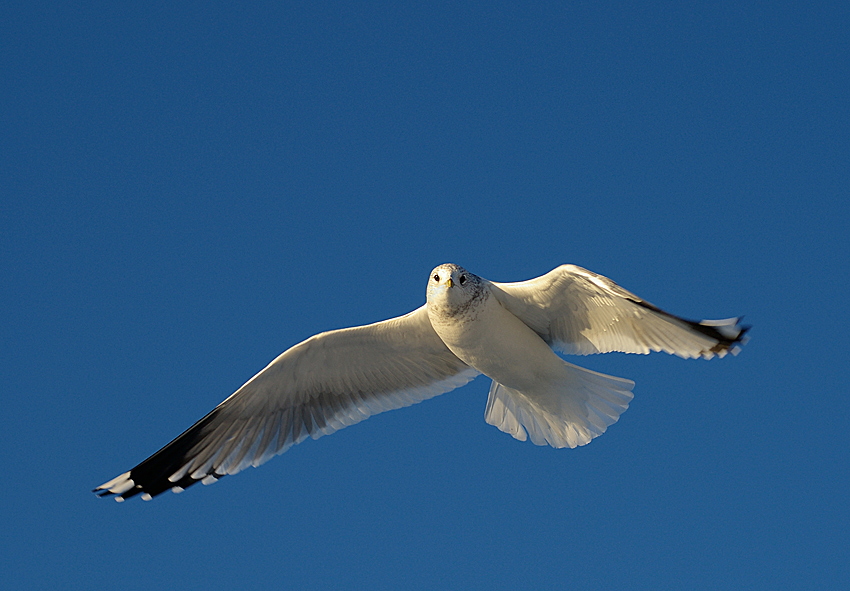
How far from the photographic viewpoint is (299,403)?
19.0ft

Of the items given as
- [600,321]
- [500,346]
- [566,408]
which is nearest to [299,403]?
[500,346]

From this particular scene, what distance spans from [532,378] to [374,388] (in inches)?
48.9

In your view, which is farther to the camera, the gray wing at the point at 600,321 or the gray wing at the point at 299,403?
the gray wing at the point at 299,403

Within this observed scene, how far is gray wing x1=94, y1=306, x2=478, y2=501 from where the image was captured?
5.61 m

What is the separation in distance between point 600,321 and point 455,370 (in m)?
1.25

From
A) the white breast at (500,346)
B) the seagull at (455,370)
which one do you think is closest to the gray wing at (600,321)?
the seagull at (455,370)

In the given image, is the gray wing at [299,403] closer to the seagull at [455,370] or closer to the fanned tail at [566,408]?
the seagull at [455,370]

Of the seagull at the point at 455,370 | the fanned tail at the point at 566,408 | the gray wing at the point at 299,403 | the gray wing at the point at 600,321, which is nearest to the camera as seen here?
the gray wing at the point at 600,321

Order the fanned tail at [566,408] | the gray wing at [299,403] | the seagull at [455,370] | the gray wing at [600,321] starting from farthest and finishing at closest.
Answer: the gray wing at [299,403] < the fanned tail at [566,408] < the seagull at [455,370] < the gray wing at [600,321]

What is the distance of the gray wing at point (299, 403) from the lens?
561cm

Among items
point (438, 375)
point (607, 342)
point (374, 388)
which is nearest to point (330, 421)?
point (374, 388)

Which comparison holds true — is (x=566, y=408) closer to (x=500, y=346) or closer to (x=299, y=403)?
(x=500, y=346)

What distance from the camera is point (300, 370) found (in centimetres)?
562

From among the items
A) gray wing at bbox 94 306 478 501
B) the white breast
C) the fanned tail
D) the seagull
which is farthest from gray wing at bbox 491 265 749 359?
gray wing at bbox 94 306 478 501
